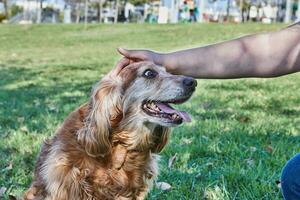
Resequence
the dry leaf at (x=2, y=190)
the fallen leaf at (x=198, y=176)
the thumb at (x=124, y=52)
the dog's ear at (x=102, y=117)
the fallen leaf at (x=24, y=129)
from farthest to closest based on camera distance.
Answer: the fallen leaf at (x=24, y=129), the fallen leaf at (x=198, y=176), the dry leaf at (x=2, y=190), the thumb at (x=124, y=52), the dog's ear at (x=102, y=117)

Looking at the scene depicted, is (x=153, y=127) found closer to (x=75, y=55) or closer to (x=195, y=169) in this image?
(x=195, y=169)

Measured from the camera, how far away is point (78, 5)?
1884 inches

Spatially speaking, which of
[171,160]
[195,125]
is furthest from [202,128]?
[171,160]

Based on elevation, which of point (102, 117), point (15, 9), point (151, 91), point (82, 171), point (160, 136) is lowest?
point (15, 9)

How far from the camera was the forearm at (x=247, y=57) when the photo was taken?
294cm

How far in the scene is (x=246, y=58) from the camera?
300 cm

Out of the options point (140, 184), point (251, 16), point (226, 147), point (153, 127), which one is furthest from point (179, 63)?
point (251, 16)

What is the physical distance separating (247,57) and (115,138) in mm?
868

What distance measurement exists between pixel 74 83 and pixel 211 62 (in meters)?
→ 7.56

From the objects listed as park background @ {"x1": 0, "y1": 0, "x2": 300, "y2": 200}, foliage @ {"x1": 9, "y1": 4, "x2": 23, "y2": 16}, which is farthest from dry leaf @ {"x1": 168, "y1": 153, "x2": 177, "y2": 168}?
foliage @ {"x1": 9, "y1": 4, "x2": 23, "y2": 16}

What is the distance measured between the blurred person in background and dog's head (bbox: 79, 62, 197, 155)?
10 centimetres

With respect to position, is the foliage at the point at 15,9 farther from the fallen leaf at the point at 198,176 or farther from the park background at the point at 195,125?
the fallen leaf at the point at 198,176

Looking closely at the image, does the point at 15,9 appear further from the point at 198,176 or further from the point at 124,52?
the point at 124,52

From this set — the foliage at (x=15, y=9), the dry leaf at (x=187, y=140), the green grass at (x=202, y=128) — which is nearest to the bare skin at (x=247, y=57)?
the green grass at (x=202, y=128)
